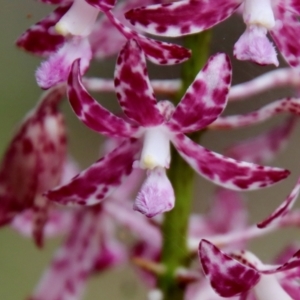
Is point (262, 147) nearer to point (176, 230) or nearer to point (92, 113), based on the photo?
point (176, 230)

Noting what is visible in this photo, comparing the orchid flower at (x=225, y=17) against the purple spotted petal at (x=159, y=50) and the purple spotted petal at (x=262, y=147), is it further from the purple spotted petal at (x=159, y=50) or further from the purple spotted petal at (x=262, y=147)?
the purple spotted petal at (x=262, y=147)

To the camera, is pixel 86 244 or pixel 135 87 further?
pixel 86 244

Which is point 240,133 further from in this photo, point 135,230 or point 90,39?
point 90,39

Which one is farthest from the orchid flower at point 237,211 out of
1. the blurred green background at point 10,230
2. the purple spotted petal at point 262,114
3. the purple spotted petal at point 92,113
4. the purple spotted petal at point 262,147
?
the blurred green background at point 10,230

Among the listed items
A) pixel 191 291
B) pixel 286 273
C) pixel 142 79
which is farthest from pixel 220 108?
pixel 191 291

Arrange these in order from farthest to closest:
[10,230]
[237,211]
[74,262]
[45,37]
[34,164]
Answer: [10,230], [237,211], [74,262], [34,164], [45,37]

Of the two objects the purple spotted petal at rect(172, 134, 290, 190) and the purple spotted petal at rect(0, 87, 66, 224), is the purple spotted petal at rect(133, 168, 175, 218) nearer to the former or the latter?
the purple spotted petal at rect(172, 134, 290, 190)

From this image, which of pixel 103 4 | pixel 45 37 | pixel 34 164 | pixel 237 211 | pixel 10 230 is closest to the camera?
pixel 103 4

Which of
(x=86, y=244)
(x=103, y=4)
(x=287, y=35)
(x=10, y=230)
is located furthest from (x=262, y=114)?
(x=10, y=230)
